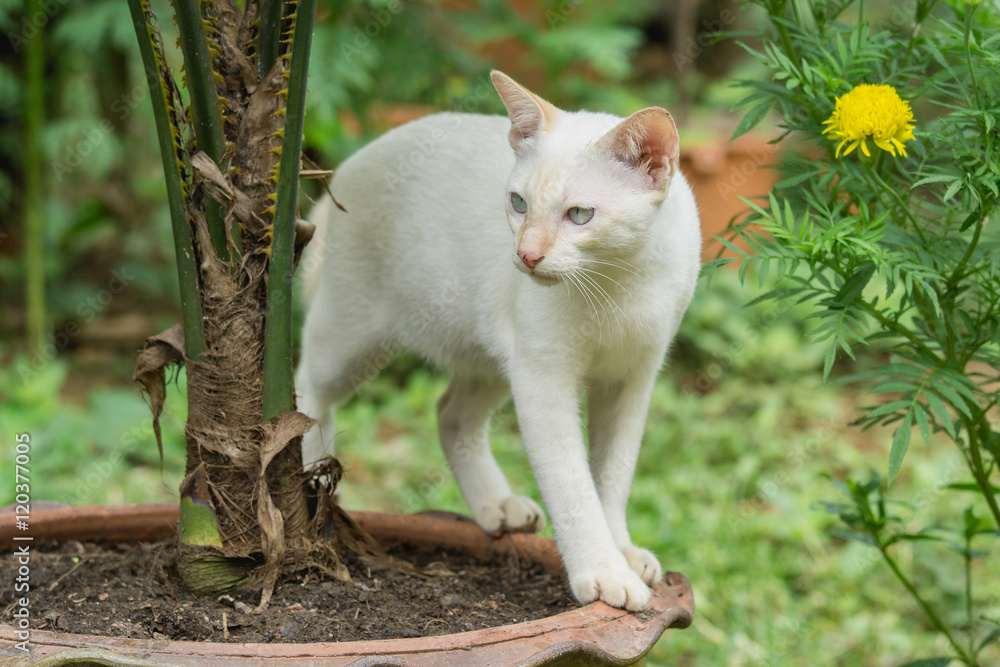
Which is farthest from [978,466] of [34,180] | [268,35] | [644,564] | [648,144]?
[34,180]

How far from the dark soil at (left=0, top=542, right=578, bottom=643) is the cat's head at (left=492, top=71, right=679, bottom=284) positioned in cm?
55

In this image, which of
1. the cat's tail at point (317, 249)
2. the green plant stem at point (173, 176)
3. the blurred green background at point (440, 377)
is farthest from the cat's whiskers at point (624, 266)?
the blurred green background at point (440, 377)

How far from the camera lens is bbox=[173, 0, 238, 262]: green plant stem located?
1.20 meters

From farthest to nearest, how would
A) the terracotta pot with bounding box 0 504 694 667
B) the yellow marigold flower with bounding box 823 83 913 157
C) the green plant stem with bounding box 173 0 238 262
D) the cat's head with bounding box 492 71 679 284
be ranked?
the cat's head with bounding box 492 71 679 284, the yellow marigold flower with bounding box 823 83 913 157, the green plant stem with bounding box 173 0 238 262, the terracotta pot with bounding box 0 504 694 667

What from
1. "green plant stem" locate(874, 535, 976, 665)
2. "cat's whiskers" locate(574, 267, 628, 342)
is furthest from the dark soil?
"green plant stem" locate(874, 535, 976, 665)

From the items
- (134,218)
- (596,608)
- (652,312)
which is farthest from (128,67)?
(596,608)

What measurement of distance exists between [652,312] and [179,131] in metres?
0.81

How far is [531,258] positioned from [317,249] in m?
0.96

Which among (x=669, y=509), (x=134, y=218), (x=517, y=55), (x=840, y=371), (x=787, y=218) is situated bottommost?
(x=840, y=371)

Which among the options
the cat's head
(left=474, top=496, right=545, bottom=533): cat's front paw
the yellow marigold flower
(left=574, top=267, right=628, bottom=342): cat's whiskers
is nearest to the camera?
the yellow marigold flower

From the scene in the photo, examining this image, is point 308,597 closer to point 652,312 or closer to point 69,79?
point 652,312

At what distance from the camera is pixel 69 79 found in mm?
4309

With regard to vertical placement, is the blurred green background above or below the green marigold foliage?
below

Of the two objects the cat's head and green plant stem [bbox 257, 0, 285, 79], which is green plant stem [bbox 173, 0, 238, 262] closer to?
green plant stem [bbox 257, 0, 285, 79]
